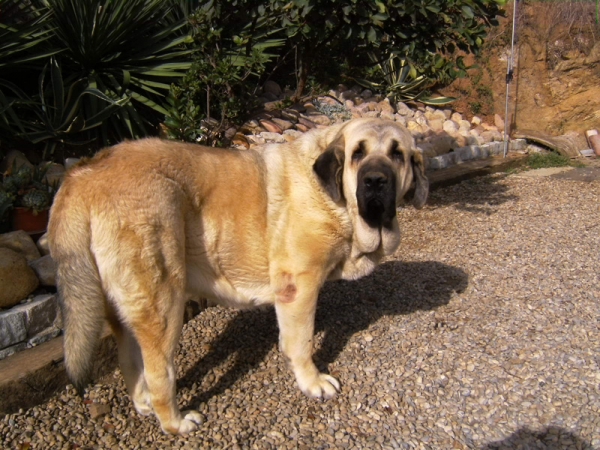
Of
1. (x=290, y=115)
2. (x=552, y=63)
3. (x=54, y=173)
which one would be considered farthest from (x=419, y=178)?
(x=552, y=63)

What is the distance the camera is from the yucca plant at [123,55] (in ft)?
17.8

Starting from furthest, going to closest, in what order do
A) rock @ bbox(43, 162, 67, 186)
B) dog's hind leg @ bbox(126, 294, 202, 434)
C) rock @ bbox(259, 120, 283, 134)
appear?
rock @ bbox(259, 120, 283, 134), rock @ bbox(43, 162, 67, 186), dog's hind leg @ bbox(126, 294, 202, 434)

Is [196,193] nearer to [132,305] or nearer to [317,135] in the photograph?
[132,305]

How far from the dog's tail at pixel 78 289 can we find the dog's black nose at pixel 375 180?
1.48 metres

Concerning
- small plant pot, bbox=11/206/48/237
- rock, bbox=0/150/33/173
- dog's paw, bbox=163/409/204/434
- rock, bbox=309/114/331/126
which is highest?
rock, bbox=0/150/33/173

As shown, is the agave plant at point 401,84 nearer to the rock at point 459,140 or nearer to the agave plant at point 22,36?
the rock at point 459,140

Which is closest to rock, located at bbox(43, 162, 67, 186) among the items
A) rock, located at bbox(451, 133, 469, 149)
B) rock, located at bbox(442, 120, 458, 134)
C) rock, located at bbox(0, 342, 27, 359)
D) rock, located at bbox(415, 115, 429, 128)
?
rock, located at bbox(0, 342, 27, 359)

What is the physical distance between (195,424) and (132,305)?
858 mm

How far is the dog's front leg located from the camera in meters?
3.11

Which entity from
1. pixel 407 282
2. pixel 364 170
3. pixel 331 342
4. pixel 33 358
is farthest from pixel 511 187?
pixel 33 358

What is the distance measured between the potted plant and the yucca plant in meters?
1.21

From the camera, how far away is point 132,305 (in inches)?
104

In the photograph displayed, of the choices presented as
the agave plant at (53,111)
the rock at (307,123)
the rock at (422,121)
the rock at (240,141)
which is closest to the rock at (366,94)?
the rock at (422,121)

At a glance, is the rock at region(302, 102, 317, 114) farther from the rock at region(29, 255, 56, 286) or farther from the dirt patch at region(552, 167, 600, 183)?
the rock at region(29, 255, 56, 286)
